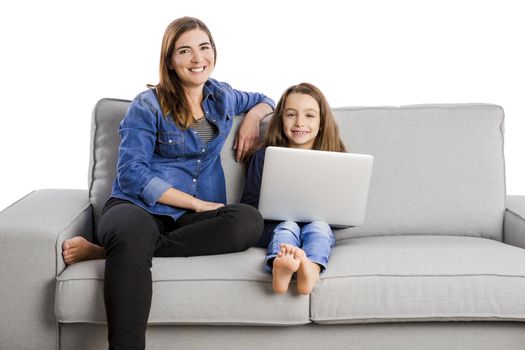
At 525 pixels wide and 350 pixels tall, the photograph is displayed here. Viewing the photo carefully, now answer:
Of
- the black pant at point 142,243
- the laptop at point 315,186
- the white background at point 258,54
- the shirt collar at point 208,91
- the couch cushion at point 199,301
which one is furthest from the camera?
the white background at point 258,54

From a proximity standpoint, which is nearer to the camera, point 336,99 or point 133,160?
point 133,160

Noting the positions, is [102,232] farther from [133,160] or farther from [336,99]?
[336,99]

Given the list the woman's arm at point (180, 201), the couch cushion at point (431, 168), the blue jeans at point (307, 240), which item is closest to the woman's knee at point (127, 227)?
the woman's arm at point (180, 201)

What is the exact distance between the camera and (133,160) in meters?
2.82

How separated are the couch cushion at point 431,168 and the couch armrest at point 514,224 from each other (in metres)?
0.03

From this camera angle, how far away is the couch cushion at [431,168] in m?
3.11

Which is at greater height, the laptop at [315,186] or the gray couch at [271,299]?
the laptop at [315,186]

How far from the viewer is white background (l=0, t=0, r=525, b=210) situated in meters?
3.90

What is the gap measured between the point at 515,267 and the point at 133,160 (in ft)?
4.08

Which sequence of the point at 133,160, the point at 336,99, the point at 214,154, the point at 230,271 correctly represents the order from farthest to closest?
the point at 336,99 < the point at 214,154 < the point at 133,160 < the point at 230,271

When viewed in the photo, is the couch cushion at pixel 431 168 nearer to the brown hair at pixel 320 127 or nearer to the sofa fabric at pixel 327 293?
the brown hair at pixel 320 127

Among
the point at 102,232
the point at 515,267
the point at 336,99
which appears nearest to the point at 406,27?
the point at 336,99

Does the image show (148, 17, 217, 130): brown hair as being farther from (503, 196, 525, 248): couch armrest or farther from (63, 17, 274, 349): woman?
(503, 196, 525, 248): couch armrest

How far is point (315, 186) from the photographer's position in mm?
2789
